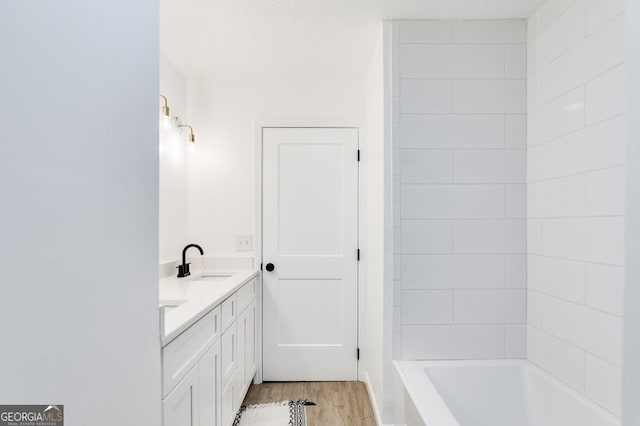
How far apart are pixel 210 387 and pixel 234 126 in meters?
1.87

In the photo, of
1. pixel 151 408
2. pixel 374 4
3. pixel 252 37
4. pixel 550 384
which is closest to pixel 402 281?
pixel 550 384

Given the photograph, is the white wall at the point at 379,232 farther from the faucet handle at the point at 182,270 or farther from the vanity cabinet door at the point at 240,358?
the faucet handle at the point at 182,270

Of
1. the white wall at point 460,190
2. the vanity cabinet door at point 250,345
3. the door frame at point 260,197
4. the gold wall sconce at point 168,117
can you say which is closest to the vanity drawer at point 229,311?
the vanity cabinet door at point 250,345

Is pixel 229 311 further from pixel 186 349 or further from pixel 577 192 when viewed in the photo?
pixel 577 192

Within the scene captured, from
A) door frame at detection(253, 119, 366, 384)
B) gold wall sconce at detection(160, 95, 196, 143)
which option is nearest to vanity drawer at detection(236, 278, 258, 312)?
door frame at detection(253, 119, 366, 384)

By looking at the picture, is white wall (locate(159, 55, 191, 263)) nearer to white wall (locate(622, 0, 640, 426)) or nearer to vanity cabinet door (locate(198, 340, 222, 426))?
vanity cabinet door (locate(198, 340, 222, 426))

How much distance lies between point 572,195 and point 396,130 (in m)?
0.86

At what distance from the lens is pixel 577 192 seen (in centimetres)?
157

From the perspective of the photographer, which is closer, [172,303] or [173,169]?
[172,303]

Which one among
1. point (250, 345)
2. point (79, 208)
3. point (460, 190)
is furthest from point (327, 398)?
point (79, 208)

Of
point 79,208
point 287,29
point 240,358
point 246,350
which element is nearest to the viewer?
point 79,208

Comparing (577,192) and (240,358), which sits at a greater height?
(577,192)

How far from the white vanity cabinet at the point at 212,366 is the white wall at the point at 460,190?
0.92 meters

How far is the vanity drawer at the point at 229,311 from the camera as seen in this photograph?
6.07 ft
